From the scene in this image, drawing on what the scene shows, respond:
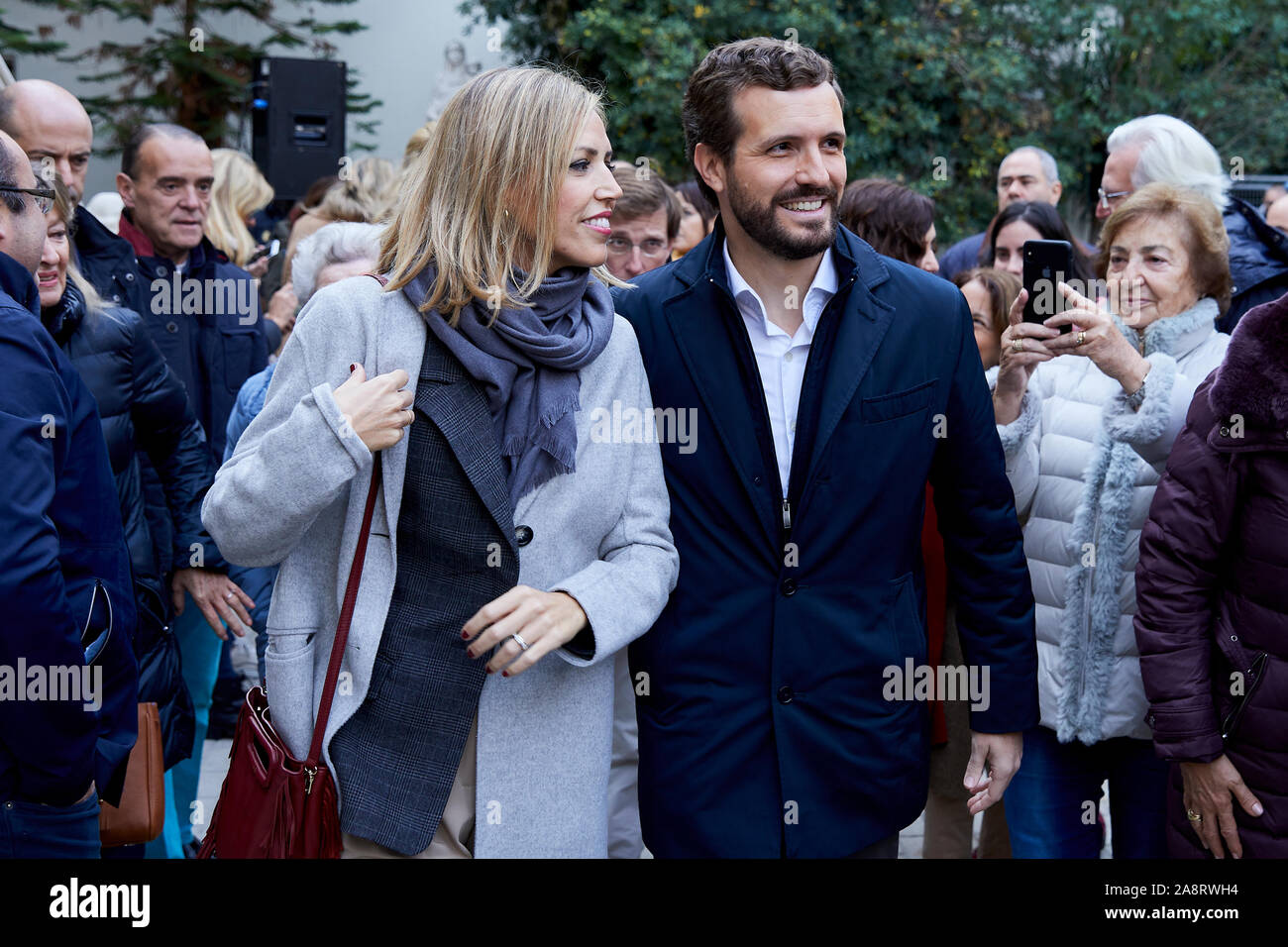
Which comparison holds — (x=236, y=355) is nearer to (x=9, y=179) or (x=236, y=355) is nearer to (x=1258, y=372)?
(x=9, y=179)

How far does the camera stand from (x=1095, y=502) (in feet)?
10.4

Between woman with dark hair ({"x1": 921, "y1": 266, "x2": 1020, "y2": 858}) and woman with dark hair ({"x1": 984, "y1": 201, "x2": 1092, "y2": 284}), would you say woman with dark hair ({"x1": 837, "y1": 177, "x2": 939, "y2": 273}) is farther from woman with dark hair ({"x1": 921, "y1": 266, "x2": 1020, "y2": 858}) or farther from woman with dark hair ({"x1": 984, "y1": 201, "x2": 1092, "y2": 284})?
woman with dark hair ({"x1": 984, "y1": 201, "x2": 1092, "y2": 284})

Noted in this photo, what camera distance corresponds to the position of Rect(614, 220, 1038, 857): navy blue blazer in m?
2.56

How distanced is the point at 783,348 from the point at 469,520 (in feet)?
2.51

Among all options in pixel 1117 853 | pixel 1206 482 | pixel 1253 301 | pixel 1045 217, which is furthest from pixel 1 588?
pixel 1045 217

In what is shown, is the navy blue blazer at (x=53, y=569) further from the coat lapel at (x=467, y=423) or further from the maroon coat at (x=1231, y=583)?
the maroon coat at (x=1231, y=583)

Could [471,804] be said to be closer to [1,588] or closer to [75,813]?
[75,813]

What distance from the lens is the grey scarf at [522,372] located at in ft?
7.65

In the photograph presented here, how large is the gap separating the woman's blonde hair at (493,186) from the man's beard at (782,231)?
0.41 m

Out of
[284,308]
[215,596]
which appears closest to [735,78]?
[215,596]

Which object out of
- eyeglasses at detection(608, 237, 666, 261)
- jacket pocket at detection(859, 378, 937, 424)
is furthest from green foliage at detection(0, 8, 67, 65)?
jacket pocket at detection(859, 378, 937, 424)

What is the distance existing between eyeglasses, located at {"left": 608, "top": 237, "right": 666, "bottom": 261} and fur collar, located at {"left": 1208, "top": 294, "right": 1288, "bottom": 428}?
2.32 metres
